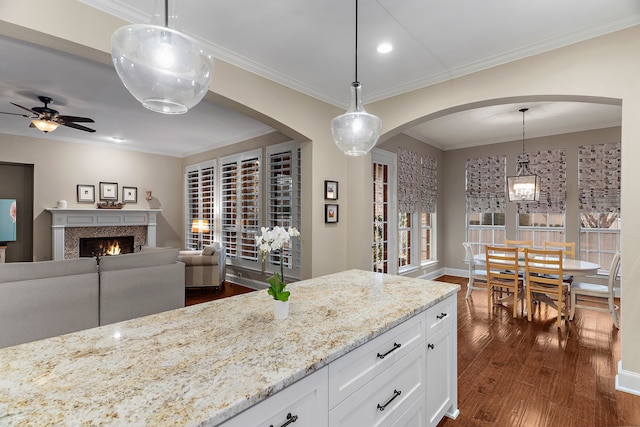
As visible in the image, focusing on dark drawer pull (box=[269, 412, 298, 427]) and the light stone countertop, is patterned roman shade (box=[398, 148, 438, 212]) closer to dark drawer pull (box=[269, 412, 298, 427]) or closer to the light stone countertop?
the light stone countertop

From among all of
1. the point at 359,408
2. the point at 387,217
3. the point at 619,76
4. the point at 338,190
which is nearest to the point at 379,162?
the point at 387,217

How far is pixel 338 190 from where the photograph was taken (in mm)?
4297

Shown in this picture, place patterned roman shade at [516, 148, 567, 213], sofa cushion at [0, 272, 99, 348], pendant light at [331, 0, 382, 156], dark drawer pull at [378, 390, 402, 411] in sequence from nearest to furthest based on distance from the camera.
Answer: dark drawer pull at [378, 390, 402, 411] < pendant light at [331, 0, 382, 156] < sofa cushion at [0, 272, 99, 348] < patterned roman shade at [516, 148, 567, 213]

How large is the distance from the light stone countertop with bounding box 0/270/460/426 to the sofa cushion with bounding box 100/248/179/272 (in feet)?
7.04

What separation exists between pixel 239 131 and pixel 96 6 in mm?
3565

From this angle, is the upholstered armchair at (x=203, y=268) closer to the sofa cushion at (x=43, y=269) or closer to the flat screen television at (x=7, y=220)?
the sofa cushion at (x=43, y=269)

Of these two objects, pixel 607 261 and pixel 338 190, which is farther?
pixel 607 261

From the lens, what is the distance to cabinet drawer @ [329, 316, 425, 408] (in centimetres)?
119

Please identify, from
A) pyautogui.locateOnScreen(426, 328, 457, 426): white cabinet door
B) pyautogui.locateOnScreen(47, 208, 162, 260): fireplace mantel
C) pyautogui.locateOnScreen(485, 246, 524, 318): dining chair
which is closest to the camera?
pyautogui.locateOnScreen(426, 328, 457, 426): white cabinet door

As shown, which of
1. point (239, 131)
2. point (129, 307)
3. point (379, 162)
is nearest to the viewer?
point (129, 307)

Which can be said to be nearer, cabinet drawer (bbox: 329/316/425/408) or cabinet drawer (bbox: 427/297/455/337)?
cabinet drawer (bbox: 329/316/425/408)

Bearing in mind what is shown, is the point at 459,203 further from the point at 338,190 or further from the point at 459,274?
the point at 338,190

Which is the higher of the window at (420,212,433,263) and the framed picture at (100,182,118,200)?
the framed picture at (100,182,118,200)

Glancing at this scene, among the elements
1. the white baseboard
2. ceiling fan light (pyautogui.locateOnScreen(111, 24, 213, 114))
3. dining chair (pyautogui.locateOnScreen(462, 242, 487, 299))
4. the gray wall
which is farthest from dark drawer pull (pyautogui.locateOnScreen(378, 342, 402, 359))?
the gray wall
